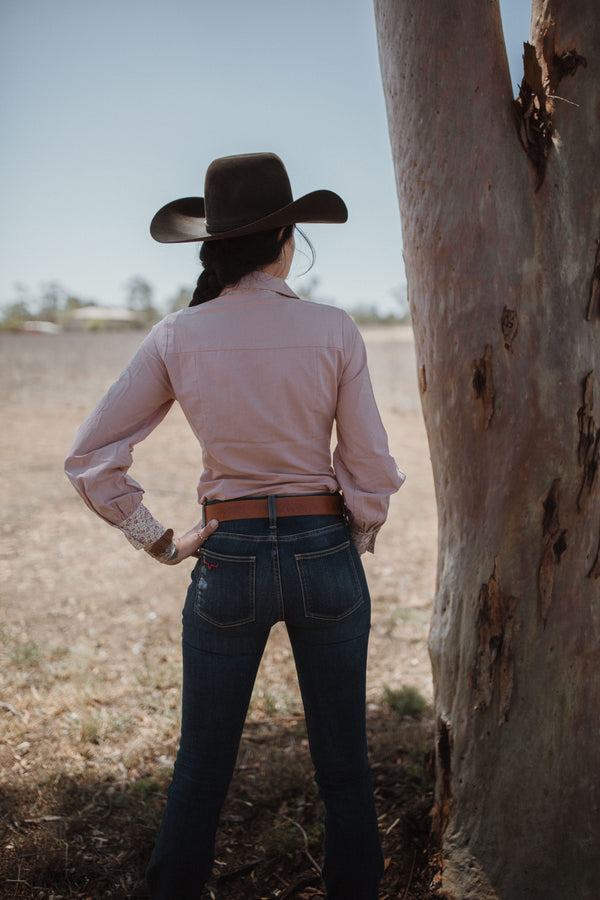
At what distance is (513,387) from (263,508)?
0.75 meters

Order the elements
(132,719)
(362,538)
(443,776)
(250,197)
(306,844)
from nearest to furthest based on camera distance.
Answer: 1. (250,197)
2. (362,538)
3. (443,776)
4. (306,844)
5. (132,719)

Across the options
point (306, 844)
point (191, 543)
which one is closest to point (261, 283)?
point (191, 543)

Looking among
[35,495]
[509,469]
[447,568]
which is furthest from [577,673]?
[35,495]

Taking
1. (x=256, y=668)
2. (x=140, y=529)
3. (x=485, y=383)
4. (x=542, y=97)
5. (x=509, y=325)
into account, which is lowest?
(x=256, y=668)

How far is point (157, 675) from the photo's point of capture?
11.3 ft

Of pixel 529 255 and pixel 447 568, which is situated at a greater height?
pixel 529 255

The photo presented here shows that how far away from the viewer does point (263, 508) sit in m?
1.54

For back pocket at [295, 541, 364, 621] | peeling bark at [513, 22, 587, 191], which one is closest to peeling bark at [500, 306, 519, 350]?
peeling bark at [513, 22, 587, 191]

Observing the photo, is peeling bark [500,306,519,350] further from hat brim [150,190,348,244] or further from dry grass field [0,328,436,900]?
dry grass field [0,328,436,900]

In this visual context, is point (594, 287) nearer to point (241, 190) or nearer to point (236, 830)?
point (241, 190)

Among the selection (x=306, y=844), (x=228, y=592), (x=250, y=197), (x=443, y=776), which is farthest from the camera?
(x=306, y=844)

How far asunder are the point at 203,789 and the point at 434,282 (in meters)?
1.44

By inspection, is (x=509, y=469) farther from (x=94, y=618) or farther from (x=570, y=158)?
(x=94, y=618)

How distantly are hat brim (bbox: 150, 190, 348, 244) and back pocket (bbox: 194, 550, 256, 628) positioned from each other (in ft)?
2.51
